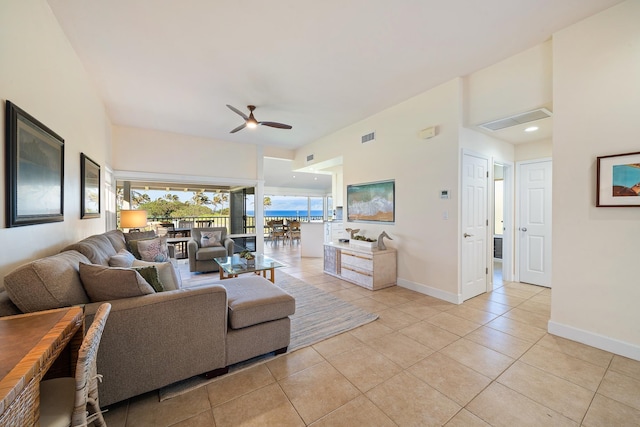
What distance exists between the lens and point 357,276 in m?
4.21

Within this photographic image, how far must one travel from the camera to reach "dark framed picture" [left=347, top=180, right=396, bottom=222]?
4273 millimetres

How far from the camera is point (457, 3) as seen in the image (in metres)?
2.09

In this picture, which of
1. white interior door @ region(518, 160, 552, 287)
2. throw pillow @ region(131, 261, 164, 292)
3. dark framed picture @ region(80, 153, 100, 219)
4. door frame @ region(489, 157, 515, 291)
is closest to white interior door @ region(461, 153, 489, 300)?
door frame @ region(489, 157, 515, 291)

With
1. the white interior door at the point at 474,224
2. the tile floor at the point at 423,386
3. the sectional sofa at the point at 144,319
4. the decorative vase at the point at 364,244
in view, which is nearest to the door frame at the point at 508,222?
the white interior door at the point at 474,224

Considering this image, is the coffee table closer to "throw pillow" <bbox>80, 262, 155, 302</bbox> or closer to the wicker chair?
"throw pillow" <bbox>80, 262, 155, 302</bbox>

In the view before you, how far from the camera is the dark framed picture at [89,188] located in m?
2.87

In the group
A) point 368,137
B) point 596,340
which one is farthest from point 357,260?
point 596,340

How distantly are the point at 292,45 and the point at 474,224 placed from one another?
130 inches

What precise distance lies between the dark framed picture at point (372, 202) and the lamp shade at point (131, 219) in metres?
4.04

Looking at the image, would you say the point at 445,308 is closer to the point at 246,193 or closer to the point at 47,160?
the point at 47,160

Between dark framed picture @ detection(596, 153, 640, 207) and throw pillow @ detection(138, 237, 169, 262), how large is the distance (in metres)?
4.99

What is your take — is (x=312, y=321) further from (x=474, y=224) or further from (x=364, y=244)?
(x=474, y=224)

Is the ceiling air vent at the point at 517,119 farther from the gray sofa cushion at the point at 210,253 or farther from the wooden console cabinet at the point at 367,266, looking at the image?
the gray sofa cushion at the point at 210,253

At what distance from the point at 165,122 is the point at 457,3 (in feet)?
15.9
